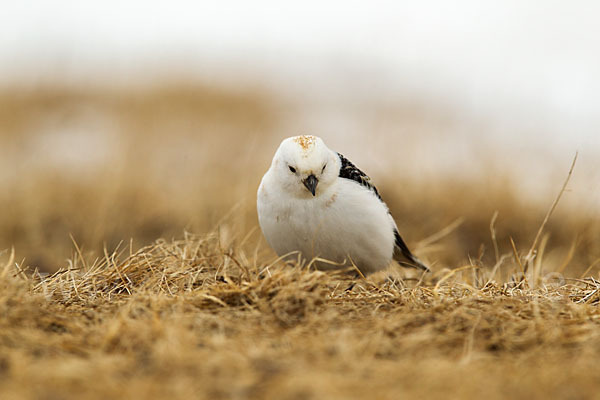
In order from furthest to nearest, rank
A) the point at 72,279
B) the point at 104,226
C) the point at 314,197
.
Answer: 1. the point at 104,226
2. the point at 314,197
3. the point at 72,279

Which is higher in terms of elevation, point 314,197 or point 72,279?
point 314,197

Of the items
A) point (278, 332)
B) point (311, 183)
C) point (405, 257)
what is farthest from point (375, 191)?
point (278, 332)

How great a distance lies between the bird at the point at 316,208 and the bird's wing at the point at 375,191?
0.02 meters

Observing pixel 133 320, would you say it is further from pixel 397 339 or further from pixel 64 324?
pixel 397 339

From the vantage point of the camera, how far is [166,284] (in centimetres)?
297

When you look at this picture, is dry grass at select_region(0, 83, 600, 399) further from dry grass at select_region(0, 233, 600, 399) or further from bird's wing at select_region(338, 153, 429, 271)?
bird's wing at select_region(338, 153, 429, 271)

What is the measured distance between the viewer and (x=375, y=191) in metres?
3.89

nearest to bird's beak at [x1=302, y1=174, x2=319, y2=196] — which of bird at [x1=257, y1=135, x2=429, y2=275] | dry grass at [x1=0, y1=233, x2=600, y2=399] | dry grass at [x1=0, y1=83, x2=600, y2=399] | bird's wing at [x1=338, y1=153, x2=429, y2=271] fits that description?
bird at [x1=257, y1=135, x2=429, y2=275]

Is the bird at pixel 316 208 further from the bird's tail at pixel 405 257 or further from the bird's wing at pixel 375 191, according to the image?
the bird's tail at pixel 405 257

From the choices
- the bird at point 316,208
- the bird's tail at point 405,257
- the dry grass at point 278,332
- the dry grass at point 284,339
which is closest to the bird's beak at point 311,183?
the bird at point 316,208

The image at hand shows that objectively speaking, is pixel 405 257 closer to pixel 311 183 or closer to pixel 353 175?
pixel 353 175

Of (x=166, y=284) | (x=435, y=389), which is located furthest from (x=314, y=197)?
(x=435, y=389)

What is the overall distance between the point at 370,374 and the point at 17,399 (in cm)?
94

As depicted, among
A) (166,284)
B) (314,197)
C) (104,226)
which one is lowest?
(104,226)
